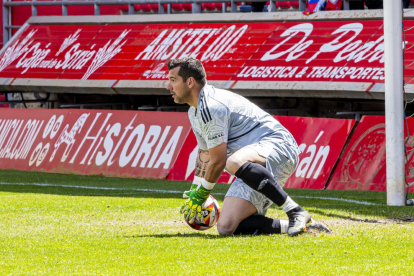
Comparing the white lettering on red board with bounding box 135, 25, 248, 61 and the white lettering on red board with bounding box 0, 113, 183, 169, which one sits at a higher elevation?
the white lettering on red board with bounding box 135, 25, 248, 61

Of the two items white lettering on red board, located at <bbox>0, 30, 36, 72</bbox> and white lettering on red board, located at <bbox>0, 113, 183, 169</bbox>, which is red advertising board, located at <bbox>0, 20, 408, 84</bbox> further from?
white lettering on red board, located at <bbox>0, 113, 183, 169</bbox>

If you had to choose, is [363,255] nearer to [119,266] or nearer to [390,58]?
[119,266]

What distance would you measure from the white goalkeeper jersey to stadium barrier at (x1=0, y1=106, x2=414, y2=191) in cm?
518

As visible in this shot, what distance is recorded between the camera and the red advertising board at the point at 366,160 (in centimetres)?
1319

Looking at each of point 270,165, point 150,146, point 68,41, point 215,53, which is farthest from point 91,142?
point 270,165

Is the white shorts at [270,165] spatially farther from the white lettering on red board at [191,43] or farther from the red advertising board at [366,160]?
the white lettering on red board at [191,43]

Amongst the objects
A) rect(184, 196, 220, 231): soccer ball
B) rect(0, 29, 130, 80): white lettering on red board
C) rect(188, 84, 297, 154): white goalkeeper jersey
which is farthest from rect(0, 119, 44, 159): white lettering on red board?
rect(184, 196, 220, 231): soccer ball

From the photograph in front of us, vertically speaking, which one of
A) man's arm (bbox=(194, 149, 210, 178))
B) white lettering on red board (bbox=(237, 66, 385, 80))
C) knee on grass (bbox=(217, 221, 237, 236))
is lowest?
white lettering on red board (bbox=(237, 66, 385, 80))

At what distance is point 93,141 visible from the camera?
1664 cm

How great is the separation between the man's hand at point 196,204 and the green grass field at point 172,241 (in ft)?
0.62

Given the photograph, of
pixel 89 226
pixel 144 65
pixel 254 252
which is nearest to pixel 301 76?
pixel 144 65

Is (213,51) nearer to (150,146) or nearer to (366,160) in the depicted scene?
(150,146)

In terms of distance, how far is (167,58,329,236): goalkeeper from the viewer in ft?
25.7

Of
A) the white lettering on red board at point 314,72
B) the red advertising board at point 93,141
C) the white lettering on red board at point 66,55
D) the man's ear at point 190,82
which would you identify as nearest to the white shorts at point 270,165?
the man's ear at point 190,82
